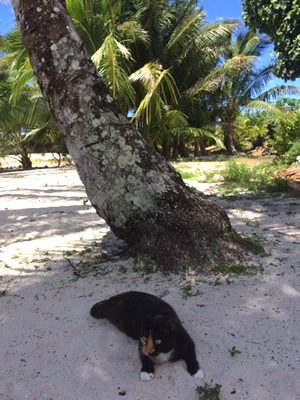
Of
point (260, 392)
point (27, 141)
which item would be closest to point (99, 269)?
point (260, 392)

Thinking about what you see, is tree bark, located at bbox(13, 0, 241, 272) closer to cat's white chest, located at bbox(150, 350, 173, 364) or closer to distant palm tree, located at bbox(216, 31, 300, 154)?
cat's white chest, located at bbox(150, 350, 173, 364)

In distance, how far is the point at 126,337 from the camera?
10.1 feet

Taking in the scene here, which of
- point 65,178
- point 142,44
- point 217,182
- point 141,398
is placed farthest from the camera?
point 142,44

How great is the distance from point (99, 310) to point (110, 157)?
54.6 inches

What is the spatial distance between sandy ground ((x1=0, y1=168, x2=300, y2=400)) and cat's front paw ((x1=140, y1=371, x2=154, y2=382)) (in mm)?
24

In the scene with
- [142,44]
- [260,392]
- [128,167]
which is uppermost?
[142,44]

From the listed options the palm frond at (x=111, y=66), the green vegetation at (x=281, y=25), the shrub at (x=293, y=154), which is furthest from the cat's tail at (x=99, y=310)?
the palm frond at (x=111, y=66)

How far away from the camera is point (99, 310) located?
3295 millimetres

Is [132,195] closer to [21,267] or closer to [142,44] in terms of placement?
[21,267]

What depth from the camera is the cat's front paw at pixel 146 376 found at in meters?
2.61

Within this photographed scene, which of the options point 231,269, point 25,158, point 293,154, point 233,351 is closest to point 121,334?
point 233,351

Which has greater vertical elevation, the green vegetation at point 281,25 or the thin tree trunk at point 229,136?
the green vegetation at point 281,25

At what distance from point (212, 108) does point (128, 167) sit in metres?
16.4

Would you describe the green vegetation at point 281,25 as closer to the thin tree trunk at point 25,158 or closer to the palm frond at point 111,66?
the palm frond at point 111,66
